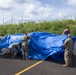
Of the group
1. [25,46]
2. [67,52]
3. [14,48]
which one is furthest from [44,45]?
[67,52]

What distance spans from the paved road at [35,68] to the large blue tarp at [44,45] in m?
0.59

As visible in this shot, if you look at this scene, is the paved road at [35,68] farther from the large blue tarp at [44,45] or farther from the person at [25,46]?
the person at [25,46]

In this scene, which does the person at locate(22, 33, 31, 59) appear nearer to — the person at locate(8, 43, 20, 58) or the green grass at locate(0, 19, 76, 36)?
the person at locate(8, 43, 20, 58)

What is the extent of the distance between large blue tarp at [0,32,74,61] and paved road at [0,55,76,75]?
59 cm

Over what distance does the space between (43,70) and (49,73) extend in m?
0.60

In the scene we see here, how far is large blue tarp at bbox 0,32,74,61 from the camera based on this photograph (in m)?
14.4

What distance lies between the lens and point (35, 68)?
12203 mm

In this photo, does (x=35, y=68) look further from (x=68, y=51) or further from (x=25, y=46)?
(x=25, y=46)

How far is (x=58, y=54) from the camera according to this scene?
14.4 metres

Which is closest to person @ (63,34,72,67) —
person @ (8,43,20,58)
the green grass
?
person @ (8,43,20,58)

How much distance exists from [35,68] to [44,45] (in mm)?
3275

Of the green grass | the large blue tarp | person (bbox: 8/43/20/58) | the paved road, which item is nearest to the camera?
the paved road

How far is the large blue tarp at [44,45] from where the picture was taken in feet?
47.2

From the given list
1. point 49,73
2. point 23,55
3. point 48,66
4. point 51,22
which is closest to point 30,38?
point 23,55
